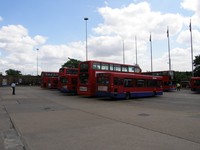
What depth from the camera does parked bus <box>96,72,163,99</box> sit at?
80.2 feet

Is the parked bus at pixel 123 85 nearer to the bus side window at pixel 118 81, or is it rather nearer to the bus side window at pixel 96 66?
the bus side window at pixel 118 81

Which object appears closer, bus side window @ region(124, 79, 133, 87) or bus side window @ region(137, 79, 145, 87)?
bus side window @ region(124, 79, 133, 87)

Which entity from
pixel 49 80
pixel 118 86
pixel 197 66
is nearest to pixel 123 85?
pixel 118 86

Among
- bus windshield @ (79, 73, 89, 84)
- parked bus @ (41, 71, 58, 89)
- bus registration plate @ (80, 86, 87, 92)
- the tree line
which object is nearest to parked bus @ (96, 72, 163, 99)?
bus windshield @ (79, 73, 89, 84)

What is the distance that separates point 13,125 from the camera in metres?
10.7

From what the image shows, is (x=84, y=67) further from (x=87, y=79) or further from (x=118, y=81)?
(x=118, y=81)

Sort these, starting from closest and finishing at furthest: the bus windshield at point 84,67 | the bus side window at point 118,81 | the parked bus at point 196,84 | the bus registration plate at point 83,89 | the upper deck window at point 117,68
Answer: the bus side window at point 118,81 → the bus windshield at point 84,67 → the bus registration plate at point 83,89 → the upper deck window at point 117,68 → the parked bus at point 196,84

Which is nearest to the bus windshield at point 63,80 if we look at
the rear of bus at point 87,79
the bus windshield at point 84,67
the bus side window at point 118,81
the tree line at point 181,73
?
the rear of bus at point 87,79

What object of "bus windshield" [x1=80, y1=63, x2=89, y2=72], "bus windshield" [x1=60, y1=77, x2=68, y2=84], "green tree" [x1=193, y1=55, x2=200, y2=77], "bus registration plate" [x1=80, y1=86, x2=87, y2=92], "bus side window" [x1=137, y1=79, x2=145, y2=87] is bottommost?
"bus registration plate" [x1=80, y1=86, x2=87, y2=92]

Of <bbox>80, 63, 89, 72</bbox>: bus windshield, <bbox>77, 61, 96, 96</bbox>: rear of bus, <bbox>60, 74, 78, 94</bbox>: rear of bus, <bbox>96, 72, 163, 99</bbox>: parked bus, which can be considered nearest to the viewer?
<bbox>96, 72, 163, 99</bbox>: parked bus

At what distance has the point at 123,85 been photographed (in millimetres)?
25484

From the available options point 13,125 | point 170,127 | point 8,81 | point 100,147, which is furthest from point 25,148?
point 8,81

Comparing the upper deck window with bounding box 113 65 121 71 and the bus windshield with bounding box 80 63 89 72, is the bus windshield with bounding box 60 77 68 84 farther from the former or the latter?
the upper deck window with bounding box 113 65 121 71

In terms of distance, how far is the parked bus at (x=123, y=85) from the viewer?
80.2 ft
